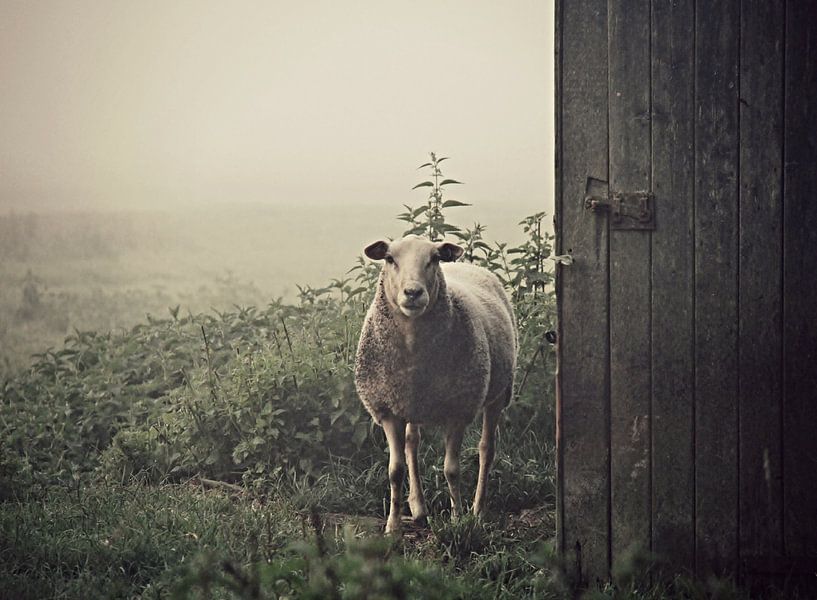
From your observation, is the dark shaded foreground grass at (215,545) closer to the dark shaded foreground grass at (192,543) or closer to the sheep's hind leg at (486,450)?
the dark shaded foreground grass at (192,543)

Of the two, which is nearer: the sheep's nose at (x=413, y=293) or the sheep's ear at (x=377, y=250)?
the sheep's nose at (x=413, y=293)

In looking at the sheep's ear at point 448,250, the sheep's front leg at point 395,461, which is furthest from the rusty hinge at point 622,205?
the sheep's front leg at point 395,461

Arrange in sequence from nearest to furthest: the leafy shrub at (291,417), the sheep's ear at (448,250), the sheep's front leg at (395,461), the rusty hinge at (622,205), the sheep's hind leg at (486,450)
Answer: the rusty hinge at (622,205) < the sheep's ear at (448,250) < the sheep's front leg at (395,461) < the sheep's hind leg at (486,450) < the leafy shrub at (291,417)

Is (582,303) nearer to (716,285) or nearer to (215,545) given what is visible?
(716,285)

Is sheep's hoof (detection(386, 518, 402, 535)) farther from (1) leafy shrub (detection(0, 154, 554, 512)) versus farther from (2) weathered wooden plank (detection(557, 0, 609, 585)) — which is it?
(2) weathered wooden plank (detection(557, 0, 609, 585))

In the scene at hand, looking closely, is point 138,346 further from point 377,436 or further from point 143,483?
point 377,436

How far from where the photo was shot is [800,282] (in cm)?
450

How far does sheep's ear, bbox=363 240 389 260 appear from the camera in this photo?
18.4 ft

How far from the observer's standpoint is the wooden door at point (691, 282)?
4.48 m

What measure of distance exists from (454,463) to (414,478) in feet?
0.98

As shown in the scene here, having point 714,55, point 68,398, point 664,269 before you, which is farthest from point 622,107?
point 68,398

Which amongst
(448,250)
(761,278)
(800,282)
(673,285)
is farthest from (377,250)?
(800,282)

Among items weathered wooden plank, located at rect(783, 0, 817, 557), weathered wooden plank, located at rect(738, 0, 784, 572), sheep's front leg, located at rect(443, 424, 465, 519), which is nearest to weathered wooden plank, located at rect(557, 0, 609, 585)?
weathered wooden plank, located at rect(738, 0, 784, 572)

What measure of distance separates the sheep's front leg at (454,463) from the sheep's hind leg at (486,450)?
141 mm
